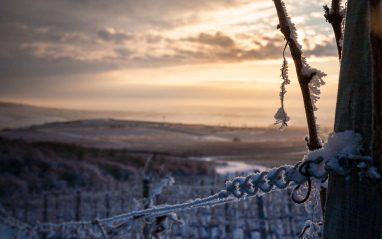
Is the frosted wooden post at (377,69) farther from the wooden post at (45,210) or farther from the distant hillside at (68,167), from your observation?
the distant hillside at (68,167)

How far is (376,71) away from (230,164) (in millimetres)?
20023

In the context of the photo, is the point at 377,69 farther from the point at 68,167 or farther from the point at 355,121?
the point at 68,167

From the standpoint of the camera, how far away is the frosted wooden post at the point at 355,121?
602 mm

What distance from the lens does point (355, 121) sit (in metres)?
0.62

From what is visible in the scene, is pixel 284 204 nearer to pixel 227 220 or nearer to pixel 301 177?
pixel 227 220

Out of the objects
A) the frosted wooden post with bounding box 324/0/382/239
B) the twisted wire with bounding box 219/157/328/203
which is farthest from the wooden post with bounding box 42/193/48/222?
the frosted wooden post with bounding box 324/0/382/239

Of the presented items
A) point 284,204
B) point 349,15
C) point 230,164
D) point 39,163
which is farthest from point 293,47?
point 230,164

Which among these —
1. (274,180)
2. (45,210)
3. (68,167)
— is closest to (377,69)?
(274,180)

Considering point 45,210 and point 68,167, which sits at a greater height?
point 68,167

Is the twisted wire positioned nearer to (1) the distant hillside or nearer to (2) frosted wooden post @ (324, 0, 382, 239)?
(2) frosted wooden post @ (324, 0, 382, 239)

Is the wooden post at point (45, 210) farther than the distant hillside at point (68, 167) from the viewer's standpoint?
No

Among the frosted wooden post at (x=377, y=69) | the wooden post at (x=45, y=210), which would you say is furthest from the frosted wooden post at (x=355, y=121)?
the wooden post at (x=45, y=210)

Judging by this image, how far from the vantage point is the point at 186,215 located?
8094 millimetres

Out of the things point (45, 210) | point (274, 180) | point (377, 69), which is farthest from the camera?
point (45, 210)
